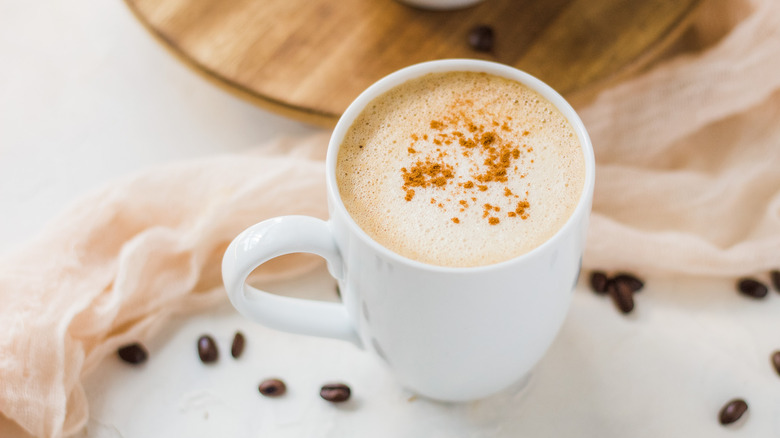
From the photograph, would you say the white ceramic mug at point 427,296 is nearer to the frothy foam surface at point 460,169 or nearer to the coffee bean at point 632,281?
the frothy foam surface at point 460,169

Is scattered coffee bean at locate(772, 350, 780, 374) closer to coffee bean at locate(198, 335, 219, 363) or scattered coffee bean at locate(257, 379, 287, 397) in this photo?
scattered coffee bean at locate(257, 379, 287, 397)

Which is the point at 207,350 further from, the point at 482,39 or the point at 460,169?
the point at 482,39

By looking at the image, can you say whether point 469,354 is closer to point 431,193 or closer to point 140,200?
point 431,193

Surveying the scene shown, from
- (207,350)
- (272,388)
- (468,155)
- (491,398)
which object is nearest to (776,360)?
(491,398)

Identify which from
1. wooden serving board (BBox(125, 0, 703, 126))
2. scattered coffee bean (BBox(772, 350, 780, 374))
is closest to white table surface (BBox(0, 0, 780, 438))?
scattered coffee bean (BBox(772, 350, 780, 374))

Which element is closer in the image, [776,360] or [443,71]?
[443,71]

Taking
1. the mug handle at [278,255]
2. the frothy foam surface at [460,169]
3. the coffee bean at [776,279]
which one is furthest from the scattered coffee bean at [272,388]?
the coffee bean at [776,279]
